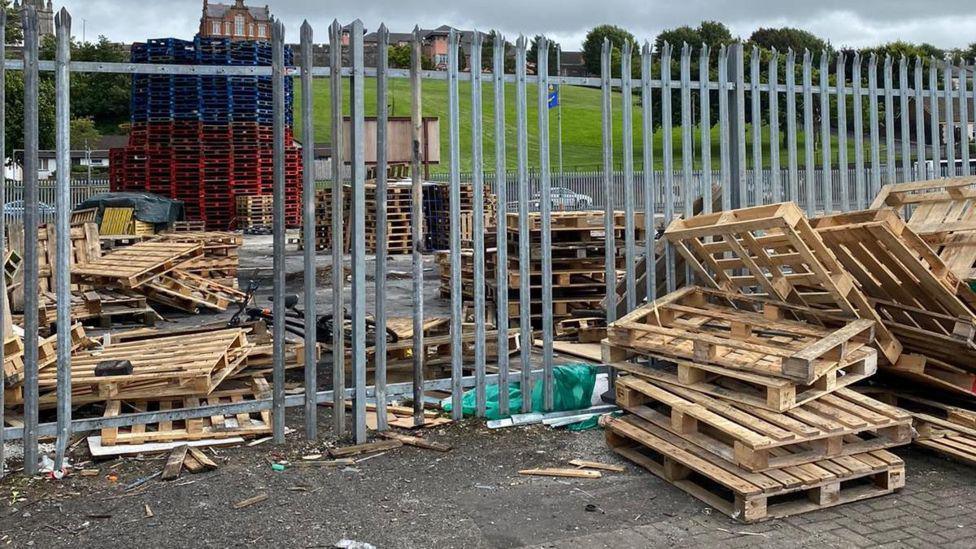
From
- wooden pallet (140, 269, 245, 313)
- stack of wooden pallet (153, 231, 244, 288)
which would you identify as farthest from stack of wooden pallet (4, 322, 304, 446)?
stack of wooden pallet (153, 231, 244, 288)

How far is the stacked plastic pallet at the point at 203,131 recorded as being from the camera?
27.9 m

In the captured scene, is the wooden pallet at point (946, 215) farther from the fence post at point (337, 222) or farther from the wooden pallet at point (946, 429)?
the fence post at point (337, 222)

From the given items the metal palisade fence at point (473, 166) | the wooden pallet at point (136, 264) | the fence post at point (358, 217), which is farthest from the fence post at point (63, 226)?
the wooden pallet at point (136, 264)

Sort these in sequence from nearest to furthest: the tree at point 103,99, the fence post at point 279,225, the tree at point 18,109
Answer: the fence post at point 279,225 → the tree at point 18,109 → the tree at point 103,99

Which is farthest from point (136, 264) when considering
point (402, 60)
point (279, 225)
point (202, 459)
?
point (202, 459)

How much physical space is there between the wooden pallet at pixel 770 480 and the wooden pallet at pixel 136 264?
10286 mm

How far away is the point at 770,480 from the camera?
5.20m

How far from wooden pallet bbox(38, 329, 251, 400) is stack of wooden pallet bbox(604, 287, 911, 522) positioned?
3.17 meters

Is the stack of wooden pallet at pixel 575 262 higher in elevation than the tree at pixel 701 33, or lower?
lower

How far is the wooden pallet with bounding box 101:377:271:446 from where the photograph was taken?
21.4ft

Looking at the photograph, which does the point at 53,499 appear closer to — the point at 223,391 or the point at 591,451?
the point at 223,391

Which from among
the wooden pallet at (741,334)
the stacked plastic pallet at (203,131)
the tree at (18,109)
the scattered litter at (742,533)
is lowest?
the scattered litter at (742,533)

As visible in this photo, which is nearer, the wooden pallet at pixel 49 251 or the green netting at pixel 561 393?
the green netting at pixel 561 393

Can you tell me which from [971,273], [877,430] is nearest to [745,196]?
[971,273]
